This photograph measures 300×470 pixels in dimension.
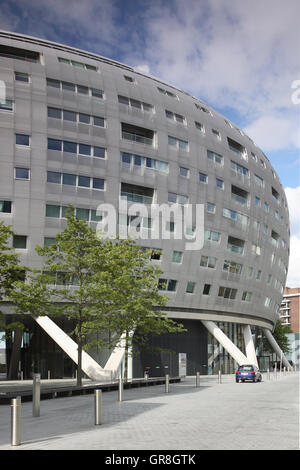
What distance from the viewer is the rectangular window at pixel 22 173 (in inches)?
1709

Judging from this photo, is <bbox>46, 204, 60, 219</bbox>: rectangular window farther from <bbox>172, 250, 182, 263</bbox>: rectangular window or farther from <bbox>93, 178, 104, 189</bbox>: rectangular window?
<bbox>172, 250, 182, 263</bbox>: rectangular window

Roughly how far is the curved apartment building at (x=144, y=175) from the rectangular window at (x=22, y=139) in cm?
9

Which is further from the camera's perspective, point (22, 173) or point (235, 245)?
point (235, 245)

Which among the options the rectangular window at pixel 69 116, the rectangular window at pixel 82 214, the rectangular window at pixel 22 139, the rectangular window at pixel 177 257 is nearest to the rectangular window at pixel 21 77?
the rectangular window at pixel 69 116

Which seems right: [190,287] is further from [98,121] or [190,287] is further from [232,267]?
[98,121]

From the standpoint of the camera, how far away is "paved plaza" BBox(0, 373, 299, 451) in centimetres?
1074

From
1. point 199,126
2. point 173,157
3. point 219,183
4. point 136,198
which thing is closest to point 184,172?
point 173,157

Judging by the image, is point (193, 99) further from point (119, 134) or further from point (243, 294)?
point (243, 294)

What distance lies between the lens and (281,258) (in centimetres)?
6988

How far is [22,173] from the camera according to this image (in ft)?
143

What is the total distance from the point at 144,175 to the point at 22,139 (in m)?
11.7

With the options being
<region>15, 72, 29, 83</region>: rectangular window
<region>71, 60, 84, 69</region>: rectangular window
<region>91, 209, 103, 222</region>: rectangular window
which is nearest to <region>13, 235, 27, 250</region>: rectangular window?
<region>91, 209, 103, 222</region>: rectangular window

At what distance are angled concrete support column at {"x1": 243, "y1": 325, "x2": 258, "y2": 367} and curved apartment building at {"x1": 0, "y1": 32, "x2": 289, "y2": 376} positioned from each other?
189mm
